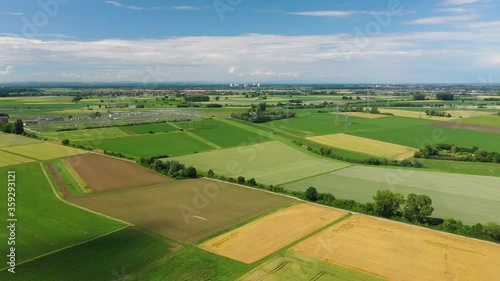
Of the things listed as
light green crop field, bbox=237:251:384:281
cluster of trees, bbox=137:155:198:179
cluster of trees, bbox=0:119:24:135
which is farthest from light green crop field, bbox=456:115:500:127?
cluster of trees, bbox=0:119:24:135

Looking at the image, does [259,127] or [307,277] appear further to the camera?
[259,127]

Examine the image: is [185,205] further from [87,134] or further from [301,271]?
[87,134]

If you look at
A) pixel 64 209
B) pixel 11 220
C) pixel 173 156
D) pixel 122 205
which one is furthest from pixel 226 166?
pixel 11 220

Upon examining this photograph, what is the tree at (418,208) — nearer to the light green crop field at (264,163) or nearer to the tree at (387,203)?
the tree at (387,203)

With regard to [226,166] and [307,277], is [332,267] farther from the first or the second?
[226,166]

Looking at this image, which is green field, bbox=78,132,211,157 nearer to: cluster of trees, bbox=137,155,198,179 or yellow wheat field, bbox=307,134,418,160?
cluster of trees, bbox=137,155,198,179

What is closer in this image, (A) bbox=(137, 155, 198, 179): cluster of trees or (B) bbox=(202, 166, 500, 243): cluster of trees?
(B) bbox=(202, 166, 500, 243): cluster of trees

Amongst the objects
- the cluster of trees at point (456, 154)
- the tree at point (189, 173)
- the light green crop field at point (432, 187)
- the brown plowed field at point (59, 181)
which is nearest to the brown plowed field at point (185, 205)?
the tree at point (189, 173)
